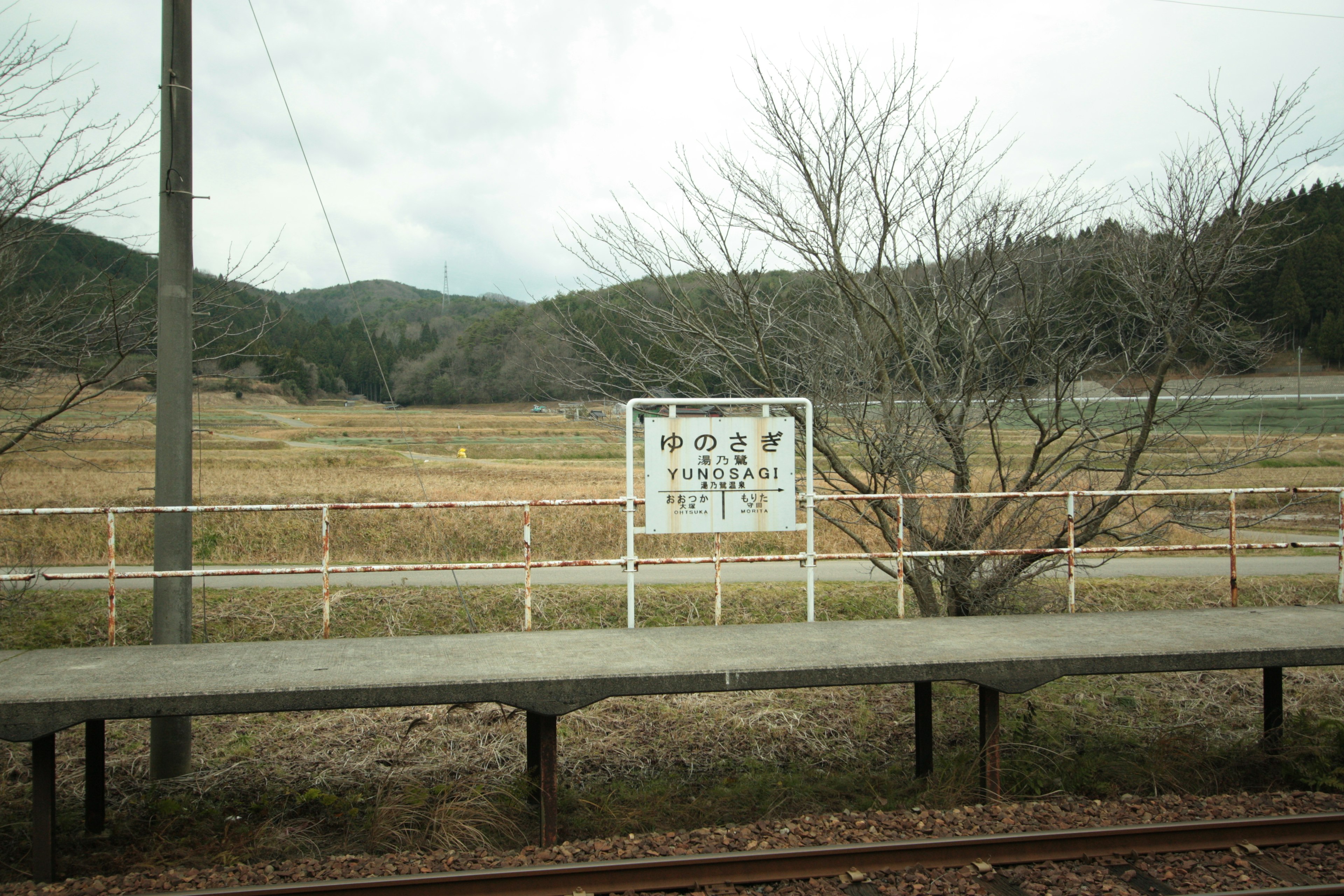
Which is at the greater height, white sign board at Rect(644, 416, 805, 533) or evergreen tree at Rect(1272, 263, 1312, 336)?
evergreen tree at Rect(1272, 263, 1312, 336)

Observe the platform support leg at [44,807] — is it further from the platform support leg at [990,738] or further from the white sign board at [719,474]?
the platform support leg at [990,738]

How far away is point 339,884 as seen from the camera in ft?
15.3

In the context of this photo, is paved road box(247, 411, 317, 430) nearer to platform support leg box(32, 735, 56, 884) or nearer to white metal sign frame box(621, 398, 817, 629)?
white metal sign frame box(621, 398, 817, 629)

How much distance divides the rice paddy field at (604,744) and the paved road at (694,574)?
26.0 inches

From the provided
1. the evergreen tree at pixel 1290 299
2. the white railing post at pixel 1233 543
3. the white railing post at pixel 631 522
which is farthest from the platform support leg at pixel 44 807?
the evergreen tree at pixel 1290 299

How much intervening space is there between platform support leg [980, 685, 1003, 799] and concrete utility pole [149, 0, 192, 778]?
597 centimetres

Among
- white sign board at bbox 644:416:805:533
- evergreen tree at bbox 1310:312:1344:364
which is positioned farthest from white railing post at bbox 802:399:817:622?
evergreen tree at bbox 1310:312:1344:364

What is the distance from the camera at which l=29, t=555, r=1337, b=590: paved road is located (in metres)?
13.4

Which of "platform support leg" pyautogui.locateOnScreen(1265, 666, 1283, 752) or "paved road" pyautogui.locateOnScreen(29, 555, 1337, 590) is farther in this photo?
"paved road" pyautogui.locateOnScreen(29, 555, 1337, 590)

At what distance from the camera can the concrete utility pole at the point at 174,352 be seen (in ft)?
21.2

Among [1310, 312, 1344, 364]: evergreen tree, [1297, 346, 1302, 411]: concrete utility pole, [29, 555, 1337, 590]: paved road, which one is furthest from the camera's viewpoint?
[1310, 312, 1344, 364]: evergreen tree

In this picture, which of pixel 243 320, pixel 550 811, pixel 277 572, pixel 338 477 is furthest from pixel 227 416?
pixel 550 811

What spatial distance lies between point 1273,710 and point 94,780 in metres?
9.26

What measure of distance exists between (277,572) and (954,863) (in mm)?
6602
